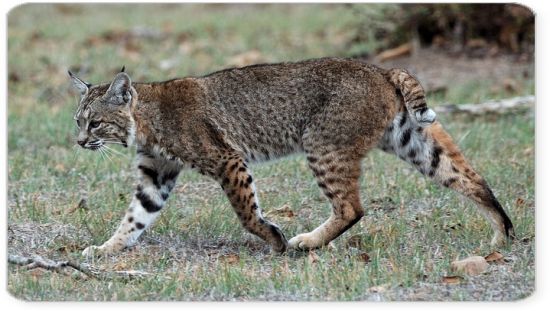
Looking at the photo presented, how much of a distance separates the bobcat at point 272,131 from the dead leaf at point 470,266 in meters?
0.55

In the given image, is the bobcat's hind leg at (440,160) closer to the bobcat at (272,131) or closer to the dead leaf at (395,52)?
the bobcat at (272,131)

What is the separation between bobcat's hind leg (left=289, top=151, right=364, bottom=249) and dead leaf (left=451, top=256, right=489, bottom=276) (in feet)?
2.69

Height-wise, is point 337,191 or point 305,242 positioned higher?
point 337,191

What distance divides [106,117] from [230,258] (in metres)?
1.26

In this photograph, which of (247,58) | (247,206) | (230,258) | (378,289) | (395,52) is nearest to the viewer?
(378,289)

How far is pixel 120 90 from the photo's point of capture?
725 cm

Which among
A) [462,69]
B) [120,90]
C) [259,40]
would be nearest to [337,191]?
[120,90]

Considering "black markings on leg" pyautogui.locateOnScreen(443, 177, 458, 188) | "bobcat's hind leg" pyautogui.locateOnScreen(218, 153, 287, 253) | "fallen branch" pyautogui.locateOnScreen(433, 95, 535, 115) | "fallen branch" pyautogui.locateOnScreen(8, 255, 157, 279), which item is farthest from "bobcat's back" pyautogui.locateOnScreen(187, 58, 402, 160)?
"fallen branch" pyautogui.locateOnScreen(433, 95, 535, 115)

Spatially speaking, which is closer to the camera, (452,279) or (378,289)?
(378,289)

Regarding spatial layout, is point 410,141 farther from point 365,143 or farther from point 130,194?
point 130,194

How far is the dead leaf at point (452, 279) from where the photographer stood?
21.1ft

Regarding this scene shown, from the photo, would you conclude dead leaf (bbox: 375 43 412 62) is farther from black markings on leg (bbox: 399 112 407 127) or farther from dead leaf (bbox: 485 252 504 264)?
dead leaf (bbox: 485 252 504 264)

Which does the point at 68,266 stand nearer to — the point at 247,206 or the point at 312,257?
the point at 247,206

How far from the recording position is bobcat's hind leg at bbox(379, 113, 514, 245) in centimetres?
733
